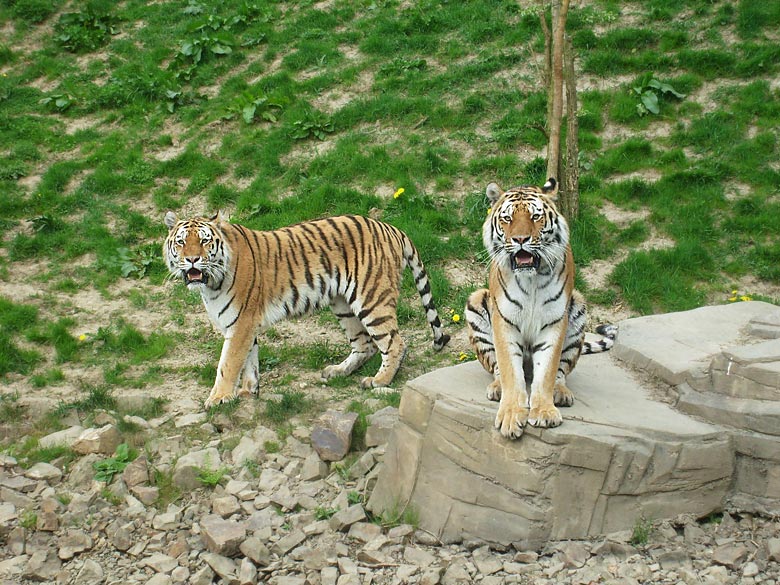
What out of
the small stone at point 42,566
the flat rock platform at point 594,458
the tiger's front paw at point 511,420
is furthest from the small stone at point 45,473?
the tiger's front paw at point 511,420

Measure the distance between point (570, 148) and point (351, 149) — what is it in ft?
9.84

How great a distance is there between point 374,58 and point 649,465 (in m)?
8.84

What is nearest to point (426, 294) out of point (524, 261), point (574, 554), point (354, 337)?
point (354, 337)

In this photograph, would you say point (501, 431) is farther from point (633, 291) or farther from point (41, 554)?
point (633, 291)

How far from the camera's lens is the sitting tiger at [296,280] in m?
7.41

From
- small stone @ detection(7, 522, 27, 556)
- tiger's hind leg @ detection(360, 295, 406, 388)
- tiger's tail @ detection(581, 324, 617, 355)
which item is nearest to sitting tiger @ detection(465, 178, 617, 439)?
tiger's tail @ detection(581, 324, 617, 355)

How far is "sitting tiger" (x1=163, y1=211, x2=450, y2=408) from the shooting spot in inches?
292

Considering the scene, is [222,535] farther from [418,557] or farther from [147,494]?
[418,557]

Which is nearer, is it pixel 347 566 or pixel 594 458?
pixel 594 458

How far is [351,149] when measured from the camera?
11.0 meters

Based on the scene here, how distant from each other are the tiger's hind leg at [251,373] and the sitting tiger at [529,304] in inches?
112

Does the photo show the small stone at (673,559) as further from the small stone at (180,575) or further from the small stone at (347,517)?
the small stone at (180,575)

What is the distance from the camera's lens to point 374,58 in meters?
12.6

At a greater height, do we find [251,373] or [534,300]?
[534,300]
